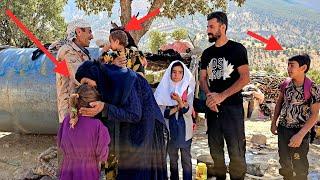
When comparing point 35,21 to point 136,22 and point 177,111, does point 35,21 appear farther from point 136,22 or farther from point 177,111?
point 177,111

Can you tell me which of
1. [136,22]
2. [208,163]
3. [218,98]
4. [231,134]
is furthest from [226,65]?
[136,22]

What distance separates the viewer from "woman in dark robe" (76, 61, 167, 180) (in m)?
3.17

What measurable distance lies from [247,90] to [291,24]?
161ft

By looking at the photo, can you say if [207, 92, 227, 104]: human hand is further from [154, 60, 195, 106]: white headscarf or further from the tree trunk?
the tree trunk

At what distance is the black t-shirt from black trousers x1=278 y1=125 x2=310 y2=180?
→ 0.53 meters

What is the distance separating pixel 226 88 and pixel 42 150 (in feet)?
11.7

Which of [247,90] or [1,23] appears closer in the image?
[247,90]

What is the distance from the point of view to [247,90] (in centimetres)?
1150

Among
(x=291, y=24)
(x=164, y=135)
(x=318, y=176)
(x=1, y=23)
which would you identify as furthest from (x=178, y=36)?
(x=291, y=24)

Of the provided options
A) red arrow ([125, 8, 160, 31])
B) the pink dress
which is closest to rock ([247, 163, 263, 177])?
the pink dress

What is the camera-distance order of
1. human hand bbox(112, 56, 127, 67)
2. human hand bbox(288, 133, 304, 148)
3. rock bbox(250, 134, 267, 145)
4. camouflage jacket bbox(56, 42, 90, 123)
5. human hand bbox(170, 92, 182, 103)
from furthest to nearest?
rock bbox(250, 134, 267, 145), human hand bbox(170, 92, 182, 103), camouflage jacket bbox(56, 42, 90, 123), human hand bbox(288, 133, 304, 148), human hand bbox(112, 56, 127, 67)

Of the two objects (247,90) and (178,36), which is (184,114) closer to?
(247,90)

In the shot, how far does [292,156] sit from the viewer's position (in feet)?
13.9

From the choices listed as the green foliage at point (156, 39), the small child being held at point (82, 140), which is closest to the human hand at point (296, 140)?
the small child being held at point (82, 140)
